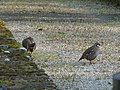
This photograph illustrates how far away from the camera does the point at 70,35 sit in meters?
18.5

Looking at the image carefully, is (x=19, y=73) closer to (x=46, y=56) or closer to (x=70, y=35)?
(x=46, y=56)

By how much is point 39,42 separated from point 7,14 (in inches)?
368

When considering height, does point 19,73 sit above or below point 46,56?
above

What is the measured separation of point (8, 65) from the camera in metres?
7.00

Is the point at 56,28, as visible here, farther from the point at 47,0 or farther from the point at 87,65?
the point at 47,0

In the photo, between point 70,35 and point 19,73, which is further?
point 70,35

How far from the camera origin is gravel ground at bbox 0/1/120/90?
37.6 ft

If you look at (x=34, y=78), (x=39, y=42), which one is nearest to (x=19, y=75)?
(x=34, y=78)

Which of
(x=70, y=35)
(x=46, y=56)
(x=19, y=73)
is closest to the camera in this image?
(x=19, y=73)

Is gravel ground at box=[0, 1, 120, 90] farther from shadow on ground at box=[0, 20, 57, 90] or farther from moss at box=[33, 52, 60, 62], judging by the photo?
shadow on ground at box=[0, 20, 57, 90]

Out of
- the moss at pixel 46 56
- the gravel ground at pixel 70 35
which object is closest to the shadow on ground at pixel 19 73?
the gravel ground at pixel 70 35

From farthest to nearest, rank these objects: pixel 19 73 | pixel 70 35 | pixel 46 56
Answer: pixel 70 35 < pixel 46 56 < pixel 19 73

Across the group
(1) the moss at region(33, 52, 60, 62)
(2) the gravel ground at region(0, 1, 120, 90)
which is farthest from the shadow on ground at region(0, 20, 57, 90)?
(1) the moss at region(33, 52, 60, 62)

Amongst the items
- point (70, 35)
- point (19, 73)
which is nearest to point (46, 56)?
point (70, 35)
